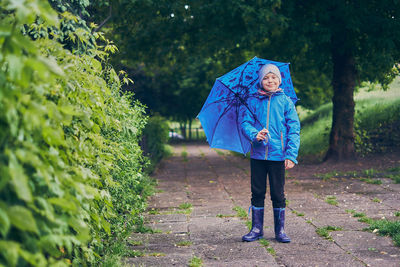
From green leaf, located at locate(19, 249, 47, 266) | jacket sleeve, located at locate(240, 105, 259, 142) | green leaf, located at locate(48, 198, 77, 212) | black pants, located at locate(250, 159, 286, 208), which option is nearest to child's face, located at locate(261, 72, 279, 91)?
jacket sleeve, located at locate(240, 105, 259, 142)

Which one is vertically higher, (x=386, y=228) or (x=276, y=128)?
(x=276, y=128)

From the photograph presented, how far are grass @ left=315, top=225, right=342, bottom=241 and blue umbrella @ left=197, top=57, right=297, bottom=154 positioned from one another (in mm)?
1278

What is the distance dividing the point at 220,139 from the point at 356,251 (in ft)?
6.83

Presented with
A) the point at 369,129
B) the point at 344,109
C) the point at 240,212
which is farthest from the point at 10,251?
the point at 369,129

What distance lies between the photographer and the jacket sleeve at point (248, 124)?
4.64 metres

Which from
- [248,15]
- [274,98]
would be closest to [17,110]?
[274,98]

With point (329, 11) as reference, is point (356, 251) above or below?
below

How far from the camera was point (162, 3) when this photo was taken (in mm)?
11430

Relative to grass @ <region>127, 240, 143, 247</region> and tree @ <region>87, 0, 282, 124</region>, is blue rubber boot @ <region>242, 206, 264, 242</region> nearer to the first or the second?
grass @ <region>127, 240, 143, 247</region>

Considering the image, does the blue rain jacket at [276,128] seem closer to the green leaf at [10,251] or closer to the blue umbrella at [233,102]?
the blue umbrella at [233,102]

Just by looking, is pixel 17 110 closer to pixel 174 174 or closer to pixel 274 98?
pixel 274 98

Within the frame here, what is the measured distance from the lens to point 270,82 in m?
4.78

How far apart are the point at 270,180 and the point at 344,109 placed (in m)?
8.04

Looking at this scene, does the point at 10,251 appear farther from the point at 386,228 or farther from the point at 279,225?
the point at 386,228
